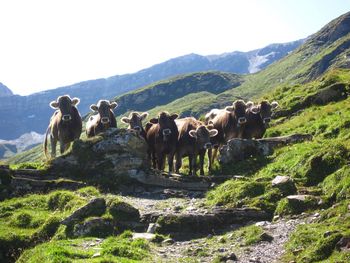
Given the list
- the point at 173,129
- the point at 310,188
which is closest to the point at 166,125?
the point at 173,129

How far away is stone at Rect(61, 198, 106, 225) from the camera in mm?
17656

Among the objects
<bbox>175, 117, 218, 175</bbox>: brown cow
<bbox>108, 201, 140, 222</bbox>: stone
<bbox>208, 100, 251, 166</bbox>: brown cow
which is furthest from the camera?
<bbox>208, 100, 251, 166</bbox>: brown cow

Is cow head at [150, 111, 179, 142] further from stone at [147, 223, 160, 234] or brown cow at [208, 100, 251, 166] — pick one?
stone at [147, 223, 160, 234]

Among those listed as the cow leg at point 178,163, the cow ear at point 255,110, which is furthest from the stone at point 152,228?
the cow ear at point 255,110

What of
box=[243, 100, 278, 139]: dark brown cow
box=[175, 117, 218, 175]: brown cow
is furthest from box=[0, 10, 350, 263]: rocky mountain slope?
box=[243, 100, 278, 139]: dark brown cow

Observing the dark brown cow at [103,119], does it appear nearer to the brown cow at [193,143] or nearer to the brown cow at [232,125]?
the brown cow at [193,143]

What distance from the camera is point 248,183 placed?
62.5 feet

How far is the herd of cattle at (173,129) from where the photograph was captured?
27547 mm

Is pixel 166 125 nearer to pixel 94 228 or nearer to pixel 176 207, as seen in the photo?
pixel 176 207

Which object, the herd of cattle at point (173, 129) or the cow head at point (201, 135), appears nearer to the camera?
the cow head at point (201, 135)

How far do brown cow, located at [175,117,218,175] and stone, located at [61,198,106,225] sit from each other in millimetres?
9071

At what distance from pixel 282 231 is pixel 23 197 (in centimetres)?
1268

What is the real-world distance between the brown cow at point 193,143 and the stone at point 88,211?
9071mm

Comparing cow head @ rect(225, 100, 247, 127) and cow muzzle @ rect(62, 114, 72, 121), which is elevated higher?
cow muzzle @ rect(62, 114, 72, 121)
